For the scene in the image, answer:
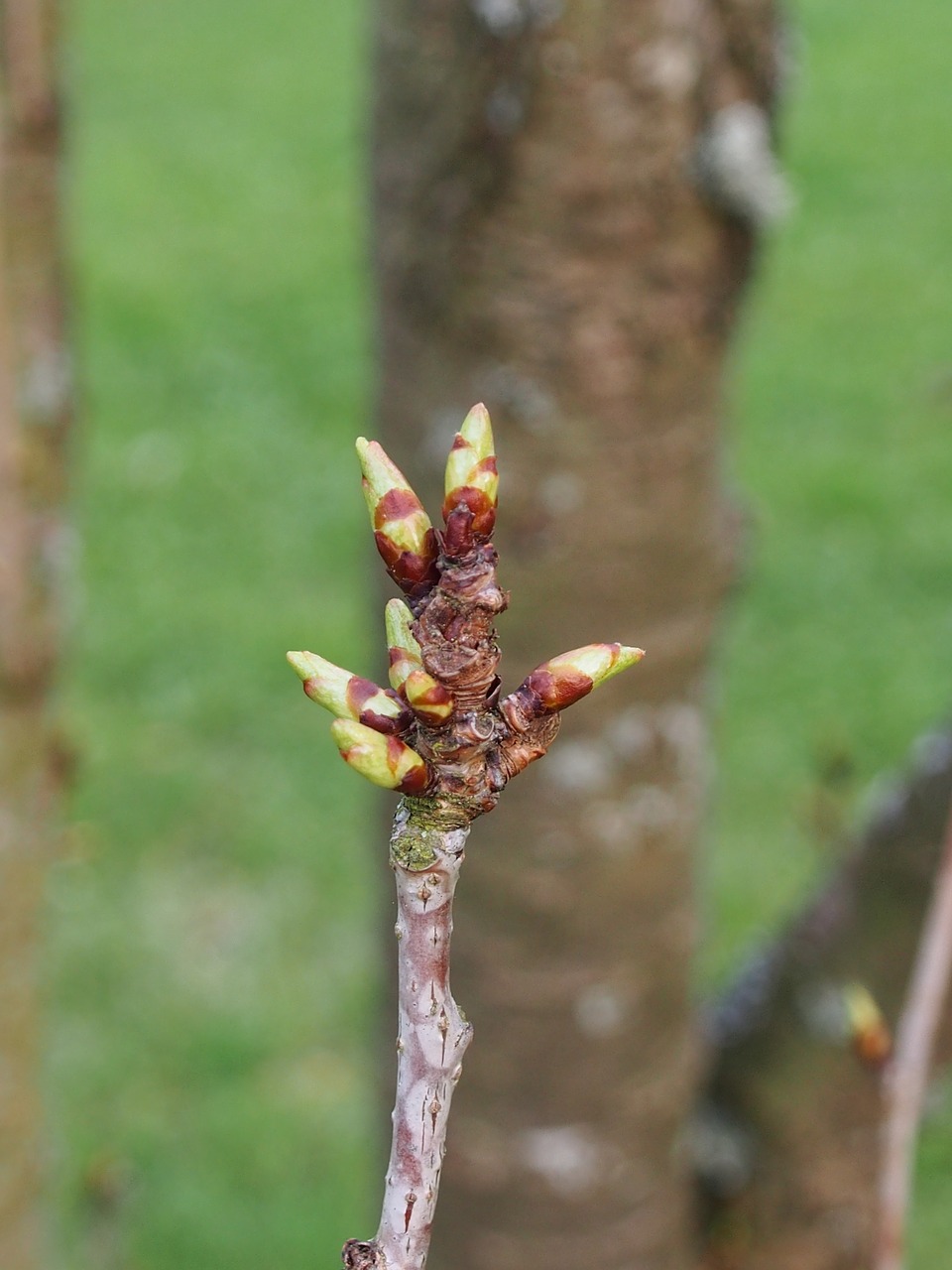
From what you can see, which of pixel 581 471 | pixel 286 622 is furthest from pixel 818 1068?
pixel 286 622

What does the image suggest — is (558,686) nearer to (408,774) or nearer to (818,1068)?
(408,774)

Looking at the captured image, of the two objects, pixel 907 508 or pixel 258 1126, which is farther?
pixel 907 508

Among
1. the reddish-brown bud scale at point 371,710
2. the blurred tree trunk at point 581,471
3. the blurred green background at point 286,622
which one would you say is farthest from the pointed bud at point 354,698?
the blurred tree trunk at point 581,471

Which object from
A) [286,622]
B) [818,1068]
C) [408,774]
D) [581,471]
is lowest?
[408,774]

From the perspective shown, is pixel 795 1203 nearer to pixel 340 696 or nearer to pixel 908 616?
pixel 340 696

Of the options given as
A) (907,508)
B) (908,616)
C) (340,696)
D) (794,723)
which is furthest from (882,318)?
(340,696)

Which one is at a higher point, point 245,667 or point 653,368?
point 245,667

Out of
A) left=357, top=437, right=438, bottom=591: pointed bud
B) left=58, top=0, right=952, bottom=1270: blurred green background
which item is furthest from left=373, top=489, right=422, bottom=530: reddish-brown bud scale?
left=58, top=0, right=952, bottom=1270: blurred green background
